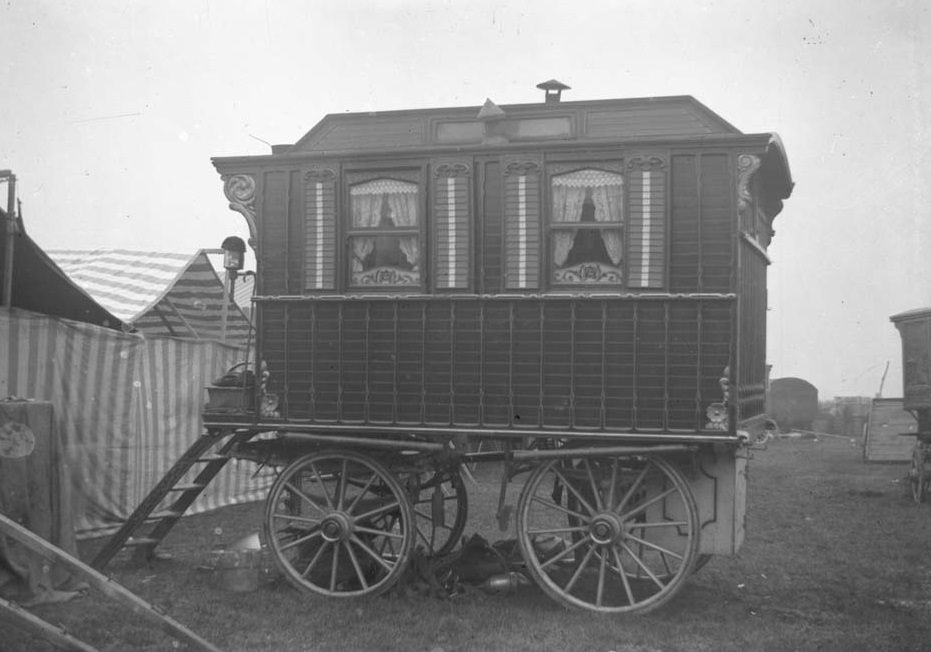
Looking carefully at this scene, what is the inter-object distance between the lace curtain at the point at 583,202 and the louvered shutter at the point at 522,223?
169mm

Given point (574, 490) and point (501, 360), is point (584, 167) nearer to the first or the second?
point (501, 360)

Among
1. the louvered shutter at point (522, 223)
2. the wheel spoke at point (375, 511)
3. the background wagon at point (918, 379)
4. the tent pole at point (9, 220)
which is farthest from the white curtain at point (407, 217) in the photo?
the background wagon at point (918, 379)

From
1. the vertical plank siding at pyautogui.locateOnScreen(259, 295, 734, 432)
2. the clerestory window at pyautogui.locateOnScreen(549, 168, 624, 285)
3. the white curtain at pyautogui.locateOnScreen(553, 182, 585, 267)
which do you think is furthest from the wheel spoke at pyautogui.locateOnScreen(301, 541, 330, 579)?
the white curtain at pyautogui.locateOnScreen(553, 182, 585, 267)

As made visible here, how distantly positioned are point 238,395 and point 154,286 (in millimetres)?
5821

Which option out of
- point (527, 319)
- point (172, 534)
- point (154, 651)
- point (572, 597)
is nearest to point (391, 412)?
point (527, 319)

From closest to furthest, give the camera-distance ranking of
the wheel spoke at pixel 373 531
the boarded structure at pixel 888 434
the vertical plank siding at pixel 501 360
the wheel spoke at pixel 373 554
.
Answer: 1. the vertical plank siding at pixel 501 360
2. the wheel spoke at pixel 373 554
3. the wheel spoke at pixel 373 531
4. the boarded structure at pixel 888 434

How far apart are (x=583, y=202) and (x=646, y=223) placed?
56 centimetres

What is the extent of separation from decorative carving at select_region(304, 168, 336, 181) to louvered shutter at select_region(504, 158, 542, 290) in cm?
157

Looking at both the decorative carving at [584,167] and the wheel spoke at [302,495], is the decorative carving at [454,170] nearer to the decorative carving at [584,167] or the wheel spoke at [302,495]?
the decorative carving at [584,167]

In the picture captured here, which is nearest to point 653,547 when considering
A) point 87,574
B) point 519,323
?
point 519,323

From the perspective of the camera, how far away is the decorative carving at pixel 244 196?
9086 mm

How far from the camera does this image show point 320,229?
900cm

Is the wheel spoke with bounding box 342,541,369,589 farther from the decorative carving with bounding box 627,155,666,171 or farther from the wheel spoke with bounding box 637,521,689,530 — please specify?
the decorative carving with bounding box 627,155,666,171

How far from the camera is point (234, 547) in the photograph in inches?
361
